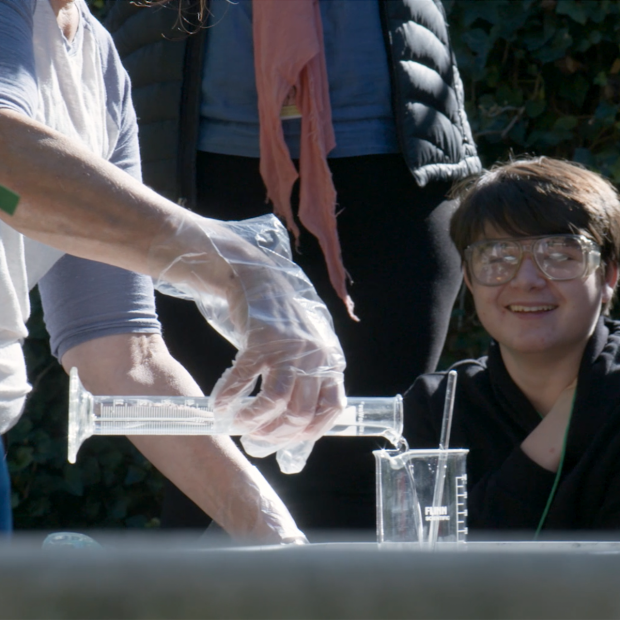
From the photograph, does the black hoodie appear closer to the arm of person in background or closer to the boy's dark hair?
the boy's dark hair

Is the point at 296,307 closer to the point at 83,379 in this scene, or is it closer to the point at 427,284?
the point at 83,379

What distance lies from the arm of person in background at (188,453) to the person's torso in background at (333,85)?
26.9 inches

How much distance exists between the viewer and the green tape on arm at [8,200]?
0.96 meters

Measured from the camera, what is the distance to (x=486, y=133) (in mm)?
2904

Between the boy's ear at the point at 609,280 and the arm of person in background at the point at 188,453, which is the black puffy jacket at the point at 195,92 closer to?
the boy's ear at the point at 609,280

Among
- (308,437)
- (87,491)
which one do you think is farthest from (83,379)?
(87,491)

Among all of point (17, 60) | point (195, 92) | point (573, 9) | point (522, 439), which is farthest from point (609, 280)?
point (17, 60)

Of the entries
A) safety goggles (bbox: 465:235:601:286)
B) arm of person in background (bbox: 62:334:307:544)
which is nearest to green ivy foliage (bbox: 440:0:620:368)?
safety goggles (bbox: 465:235:601:286)

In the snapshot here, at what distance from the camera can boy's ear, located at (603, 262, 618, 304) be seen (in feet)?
6.83

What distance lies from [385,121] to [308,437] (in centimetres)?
109

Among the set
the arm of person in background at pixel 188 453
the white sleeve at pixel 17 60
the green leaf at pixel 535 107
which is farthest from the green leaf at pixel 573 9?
the white sleeve at pixel 17 60

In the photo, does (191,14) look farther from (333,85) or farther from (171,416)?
(171,416)

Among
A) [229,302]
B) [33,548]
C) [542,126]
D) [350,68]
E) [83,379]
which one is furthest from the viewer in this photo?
[542,126]

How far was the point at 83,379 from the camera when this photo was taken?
141 centimetres
